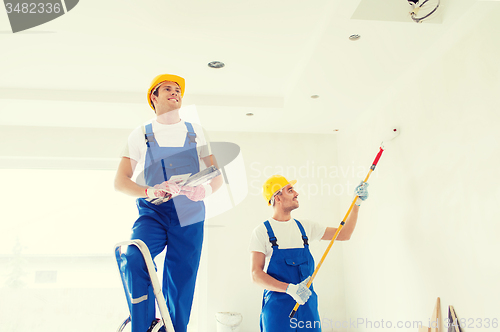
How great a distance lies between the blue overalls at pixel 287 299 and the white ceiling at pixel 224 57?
1447 mm

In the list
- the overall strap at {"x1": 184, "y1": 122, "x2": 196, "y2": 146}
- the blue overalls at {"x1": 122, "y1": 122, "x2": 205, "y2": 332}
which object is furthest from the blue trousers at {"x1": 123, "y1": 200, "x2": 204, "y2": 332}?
the overall strap at {"x1": 184, "y1": 122, "x2": 196, "y2": 146}

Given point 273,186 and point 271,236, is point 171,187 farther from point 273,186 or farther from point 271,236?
point 273,186

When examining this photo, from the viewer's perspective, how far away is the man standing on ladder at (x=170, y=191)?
1787 mm

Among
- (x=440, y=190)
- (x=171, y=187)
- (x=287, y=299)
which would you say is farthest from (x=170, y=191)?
(x=440, y=190)

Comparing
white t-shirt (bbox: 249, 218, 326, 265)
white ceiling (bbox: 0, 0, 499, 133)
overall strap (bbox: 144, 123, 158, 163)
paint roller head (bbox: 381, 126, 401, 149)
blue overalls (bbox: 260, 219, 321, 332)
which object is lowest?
blue overalls (bbox: 260, 219, 321, 332)

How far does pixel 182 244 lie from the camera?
6.11 ft

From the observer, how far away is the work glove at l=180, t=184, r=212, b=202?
1799 millimetres

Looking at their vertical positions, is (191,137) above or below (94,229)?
above

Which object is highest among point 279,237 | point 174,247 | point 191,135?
point 191,135

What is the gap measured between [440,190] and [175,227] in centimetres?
181

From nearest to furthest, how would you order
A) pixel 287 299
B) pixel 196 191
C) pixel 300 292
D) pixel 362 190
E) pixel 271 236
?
pixel 196 191
pixel 300 292
pixel 287 299
pixel 271 236
pixel 362 190

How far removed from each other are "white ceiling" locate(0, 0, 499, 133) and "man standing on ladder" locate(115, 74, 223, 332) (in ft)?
2.75

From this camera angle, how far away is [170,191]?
67.9 inches

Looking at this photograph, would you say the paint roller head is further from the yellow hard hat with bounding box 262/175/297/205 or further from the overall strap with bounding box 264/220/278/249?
the overall strap with bounding box 264/220/278/249
